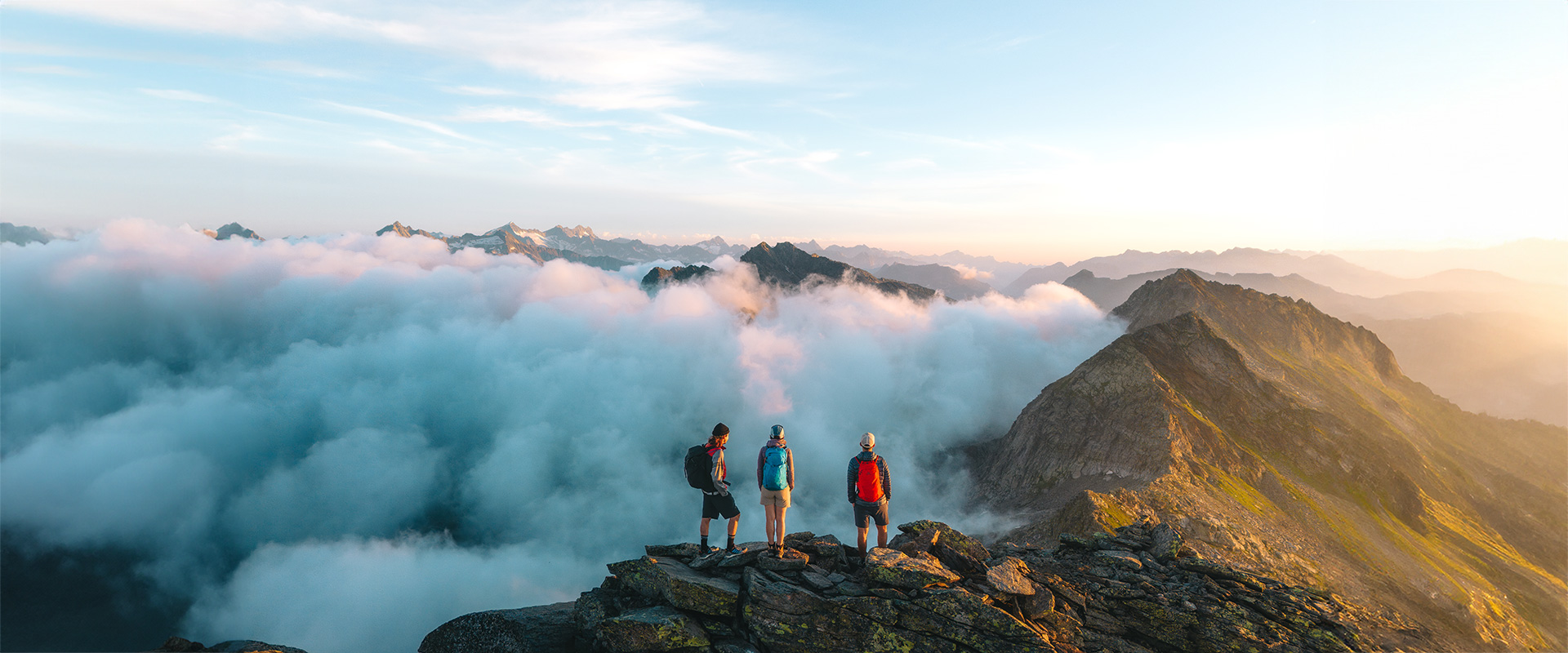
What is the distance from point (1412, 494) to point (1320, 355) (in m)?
73.4

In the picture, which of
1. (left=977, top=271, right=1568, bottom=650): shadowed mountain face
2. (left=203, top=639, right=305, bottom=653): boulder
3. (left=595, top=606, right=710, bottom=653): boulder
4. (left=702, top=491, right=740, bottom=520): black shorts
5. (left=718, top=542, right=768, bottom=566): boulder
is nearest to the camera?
(left=595, top=606, right=710, bottom=653): boulder

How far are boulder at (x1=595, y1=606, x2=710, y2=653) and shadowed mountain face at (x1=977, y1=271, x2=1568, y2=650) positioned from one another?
58392mm

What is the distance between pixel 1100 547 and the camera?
27.5 meters

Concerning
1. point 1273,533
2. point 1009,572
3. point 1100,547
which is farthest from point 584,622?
point 1273,533

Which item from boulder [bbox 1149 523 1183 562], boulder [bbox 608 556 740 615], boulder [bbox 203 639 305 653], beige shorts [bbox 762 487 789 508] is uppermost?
beige shorts [bbox 762 487 789 508]

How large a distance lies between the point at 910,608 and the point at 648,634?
8.74m

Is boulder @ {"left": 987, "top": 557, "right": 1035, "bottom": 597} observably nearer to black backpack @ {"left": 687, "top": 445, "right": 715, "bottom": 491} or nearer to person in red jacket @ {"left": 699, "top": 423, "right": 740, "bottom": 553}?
person in red jacket @ {"left": 699, "top": 423, "right": 740, "bottom": 553}

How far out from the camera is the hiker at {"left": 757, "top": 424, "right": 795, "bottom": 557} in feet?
64.0

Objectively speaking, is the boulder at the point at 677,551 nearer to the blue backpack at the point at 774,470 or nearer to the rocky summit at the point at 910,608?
the rocky summit at the point at 910,608

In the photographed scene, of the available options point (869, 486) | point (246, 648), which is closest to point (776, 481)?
point (869, 486)

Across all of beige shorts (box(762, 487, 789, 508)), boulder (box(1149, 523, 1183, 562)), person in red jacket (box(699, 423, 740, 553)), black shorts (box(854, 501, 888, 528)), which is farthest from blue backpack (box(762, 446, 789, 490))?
boulder (box(1149, 523, 1183, 562))

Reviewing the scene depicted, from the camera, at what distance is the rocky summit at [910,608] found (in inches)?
695

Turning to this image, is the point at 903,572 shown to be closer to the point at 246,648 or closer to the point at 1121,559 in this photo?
the point at 1121,559

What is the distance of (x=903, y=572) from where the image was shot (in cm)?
1884
